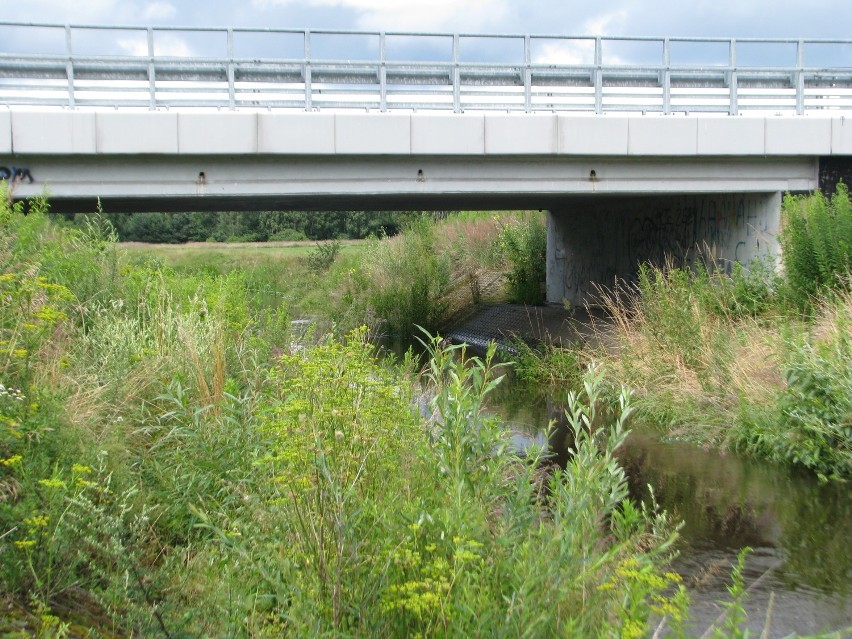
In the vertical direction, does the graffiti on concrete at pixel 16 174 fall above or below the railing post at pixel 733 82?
below

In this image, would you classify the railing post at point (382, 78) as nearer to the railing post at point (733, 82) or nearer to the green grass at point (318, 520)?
the railing post at point (733, 82)

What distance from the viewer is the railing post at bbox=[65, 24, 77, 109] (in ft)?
44.9

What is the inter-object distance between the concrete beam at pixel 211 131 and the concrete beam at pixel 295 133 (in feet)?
0.88

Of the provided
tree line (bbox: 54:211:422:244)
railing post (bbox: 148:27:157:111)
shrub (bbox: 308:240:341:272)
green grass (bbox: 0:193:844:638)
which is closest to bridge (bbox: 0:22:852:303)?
railing post (bbox: 148:27:157:111)

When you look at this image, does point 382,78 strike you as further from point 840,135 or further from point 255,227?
point 255,227

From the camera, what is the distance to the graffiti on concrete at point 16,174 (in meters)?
13.2

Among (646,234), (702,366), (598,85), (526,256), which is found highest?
(598,85)

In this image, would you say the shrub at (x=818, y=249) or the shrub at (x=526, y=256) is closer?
the shrub at (x=818, y=249)

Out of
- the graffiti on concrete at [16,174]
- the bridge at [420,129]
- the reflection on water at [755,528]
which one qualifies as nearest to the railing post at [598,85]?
the bridge at [420,129]

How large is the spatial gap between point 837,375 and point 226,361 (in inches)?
236

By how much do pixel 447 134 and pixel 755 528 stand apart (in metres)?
A: 8.24

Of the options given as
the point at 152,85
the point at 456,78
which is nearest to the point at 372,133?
the point at 456,78

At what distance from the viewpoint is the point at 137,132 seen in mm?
13336

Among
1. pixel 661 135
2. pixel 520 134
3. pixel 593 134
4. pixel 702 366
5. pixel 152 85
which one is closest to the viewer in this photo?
pixel 702 366
